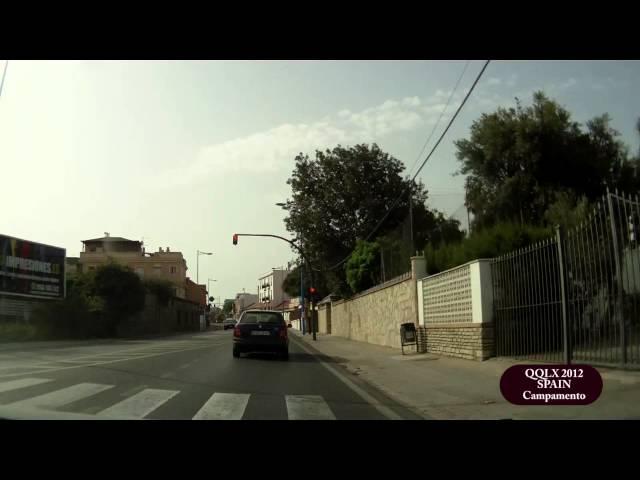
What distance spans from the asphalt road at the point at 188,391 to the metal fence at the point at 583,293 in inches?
142

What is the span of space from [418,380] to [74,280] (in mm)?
30442

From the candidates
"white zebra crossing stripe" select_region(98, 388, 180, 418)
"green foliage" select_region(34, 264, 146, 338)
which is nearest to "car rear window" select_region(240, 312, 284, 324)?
"white zebra crossing stripe" select_region(98, 388, 180, 418)

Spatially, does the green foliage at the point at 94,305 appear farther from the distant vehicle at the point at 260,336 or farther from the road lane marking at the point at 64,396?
the road lane marking at the point at 64,396

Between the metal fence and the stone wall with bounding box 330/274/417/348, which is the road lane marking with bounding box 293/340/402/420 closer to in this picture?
the metal fence

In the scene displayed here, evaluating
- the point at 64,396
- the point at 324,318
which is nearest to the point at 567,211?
the point at 64,396

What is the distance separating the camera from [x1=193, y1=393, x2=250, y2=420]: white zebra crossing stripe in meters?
7.23

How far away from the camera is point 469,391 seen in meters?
9.59

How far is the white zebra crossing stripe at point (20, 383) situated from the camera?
9602 mm

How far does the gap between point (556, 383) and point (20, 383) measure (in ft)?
28.9
